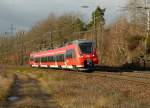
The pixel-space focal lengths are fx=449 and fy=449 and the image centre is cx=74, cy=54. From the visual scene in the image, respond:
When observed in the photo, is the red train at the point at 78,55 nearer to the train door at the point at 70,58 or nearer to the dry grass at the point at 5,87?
the train door at the point at 70,58

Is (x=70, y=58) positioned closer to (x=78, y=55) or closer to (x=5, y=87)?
(x=78, y=55)

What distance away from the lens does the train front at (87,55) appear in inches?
1672

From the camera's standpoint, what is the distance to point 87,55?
42.9m

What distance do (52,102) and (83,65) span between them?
23462 millimetres

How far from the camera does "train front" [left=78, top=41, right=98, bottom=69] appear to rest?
1672 inches

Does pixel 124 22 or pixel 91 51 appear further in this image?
pixel 124 22

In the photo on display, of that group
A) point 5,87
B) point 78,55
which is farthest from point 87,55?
point 5,87

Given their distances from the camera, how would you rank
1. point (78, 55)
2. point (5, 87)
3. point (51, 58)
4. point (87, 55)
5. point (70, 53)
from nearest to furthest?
point (5, 87)
point (87, 55)
point (78, 55)
point (70, 53)
point (51, 58)

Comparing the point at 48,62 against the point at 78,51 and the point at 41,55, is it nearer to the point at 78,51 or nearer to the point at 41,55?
Result: the point at 41,55

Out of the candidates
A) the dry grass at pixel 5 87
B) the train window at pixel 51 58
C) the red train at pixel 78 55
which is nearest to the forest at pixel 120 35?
the train window at pixel 51 58

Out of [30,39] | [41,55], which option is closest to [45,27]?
[30,39]

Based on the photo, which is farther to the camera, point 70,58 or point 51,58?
point 51,58

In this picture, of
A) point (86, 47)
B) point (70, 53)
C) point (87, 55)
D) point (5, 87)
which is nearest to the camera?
point (5, 87)

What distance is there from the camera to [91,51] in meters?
43.4
